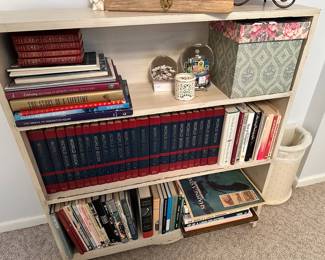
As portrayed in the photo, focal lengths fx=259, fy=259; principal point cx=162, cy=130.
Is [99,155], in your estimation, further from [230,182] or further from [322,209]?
[322,209]

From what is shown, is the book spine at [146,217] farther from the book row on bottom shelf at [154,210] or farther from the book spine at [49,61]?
the book spine at [49,61]

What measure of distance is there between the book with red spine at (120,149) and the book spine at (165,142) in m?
0.15

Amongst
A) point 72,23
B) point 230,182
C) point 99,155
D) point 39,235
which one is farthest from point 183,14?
point 39,235

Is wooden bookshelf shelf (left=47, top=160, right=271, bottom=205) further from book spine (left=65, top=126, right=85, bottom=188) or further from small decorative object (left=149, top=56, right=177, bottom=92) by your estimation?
small decorative object (left=149, top=56, right=177, bottom=92)

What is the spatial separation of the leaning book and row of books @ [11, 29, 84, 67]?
2.72ft

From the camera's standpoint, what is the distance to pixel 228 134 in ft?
3.56

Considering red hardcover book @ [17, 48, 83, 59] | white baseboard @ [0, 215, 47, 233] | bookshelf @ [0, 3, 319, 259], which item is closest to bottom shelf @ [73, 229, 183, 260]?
bookshelf @ [0, 3, 319, 259]

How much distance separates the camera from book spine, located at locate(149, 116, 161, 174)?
97cm

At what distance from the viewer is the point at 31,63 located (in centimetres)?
79

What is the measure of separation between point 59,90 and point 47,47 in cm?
13

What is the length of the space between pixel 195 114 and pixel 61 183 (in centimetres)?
58

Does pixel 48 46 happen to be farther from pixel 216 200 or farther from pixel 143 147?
pixel 216 200

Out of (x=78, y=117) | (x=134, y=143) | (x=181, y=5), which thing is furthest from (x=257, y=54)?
(x=78, y=117)

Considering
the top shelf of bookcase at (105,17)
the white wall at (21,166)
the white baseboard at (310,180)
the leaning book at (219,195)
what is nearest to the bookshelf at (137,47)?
the top shelf of bookcase at (105,17)
